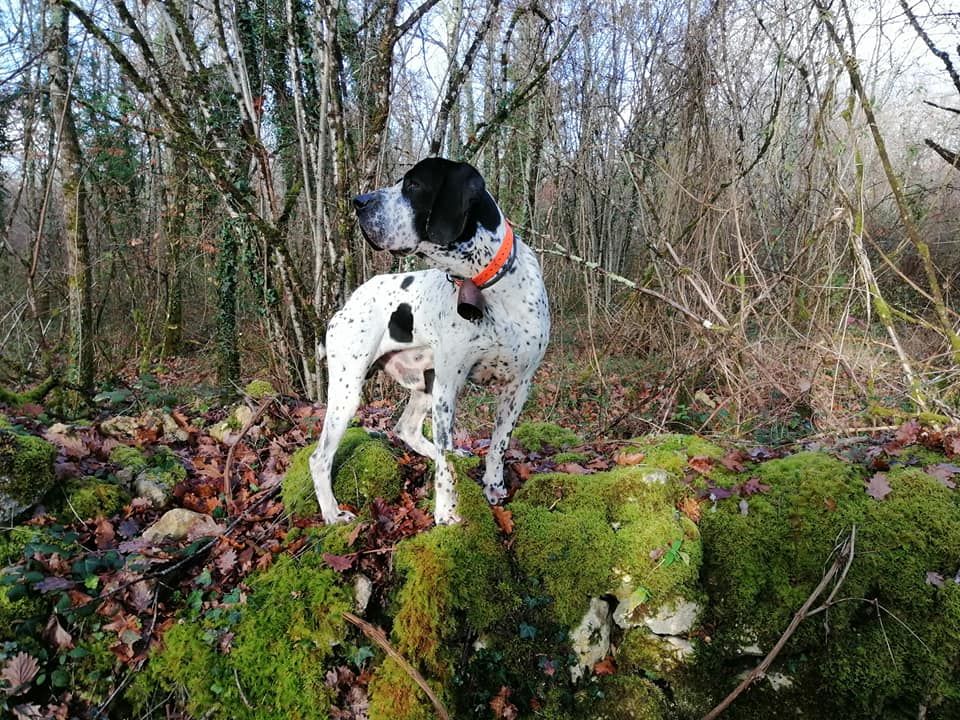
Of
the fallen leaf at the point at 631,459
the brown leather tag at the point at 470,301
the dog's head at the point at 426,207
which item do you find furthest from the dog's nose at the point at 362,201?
the fallen leaf at the point at 631,459

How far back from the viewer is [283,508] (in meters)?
3.26

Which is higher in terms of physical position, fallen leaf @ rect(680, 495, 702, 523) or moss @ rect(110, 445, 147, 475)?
moss @ rect(110, 445, 147, 475)

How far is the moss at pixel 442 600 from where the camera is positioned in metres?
2.36

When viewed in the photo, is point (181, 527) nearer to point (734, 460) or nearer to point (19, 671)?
point (19, 671)

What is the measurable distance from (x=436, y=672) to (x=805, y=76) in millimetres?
5769

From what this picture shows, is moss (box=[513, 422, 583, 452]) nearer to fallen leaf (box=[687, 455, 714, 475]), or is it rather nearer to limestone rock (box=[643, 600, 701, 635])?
fallen leaf (box=[687, 455, 714, 475])

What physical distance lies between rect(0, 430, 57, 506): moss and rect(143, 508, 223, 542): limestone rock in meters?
0.54

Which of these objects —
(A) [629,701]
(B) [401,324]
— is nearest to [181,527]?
(B) [401,324]

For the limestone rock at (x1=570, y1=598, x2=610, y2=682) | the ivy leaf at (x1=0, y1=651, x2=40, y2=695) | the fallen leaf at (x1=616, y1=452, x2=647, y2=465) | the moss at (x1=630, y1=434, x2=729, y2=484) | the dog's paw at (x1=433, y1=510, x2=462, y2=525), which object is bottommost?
the limestone rock at (x1=570, y1=598, x2=610, y2=682)

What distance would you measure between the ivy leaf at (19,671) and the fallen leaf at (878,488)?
3.83 meters

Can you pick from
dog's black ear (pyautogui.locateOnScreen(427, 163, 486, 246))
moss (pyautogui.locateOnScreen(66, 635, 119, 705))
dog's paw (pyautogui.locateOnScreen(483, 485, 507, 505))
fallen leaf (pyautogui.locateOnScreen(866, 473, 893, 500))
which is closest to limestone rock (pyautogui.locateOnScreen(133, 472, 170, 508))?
moss (pyautogui.locateOnScreen(66, 635, 119, 705))

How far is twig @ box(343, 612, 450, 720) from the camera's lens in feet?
7.43

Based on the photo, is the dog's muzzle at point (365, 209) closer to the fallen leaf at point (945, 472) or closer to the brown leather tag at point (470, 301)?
the brown leather tag at point (470, 301)

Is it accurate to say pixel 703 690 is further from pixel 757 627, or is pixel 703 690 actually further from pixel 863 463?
pixel 863 463
